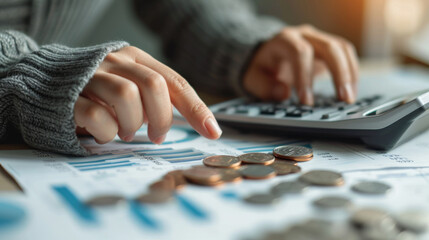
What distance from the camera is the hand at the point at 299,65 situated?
2.09ft

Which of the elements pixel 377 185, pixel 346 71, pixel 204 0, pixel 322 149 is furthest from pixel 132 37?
pixel 377 185

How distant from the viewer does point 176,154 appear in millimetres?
448

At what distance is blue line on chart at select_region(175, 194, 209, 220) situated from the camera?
0.98 ft

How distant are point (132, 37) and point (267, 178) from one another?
38.5 inches

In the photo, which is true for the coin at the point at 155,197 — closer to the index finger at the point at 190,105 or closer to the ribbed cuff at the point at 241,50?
the index finger at the point at 190,105

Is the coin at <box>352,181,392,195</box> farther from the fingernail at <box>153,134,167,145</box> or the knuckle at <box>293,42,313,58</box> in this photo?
the knuckle at <box>293,42,313,58</box>

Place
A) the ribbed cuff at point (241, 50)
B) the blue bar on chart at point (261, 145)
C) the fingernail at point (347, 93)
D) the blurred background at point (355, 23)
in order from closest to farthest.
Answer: the blue bar on chart at point (261, 145)
the fingernail at point (347, 93)
the ribbed cuff at point (241, 50)
the blurred background at point (355, 23)

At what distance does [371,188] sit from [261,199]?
9 cm

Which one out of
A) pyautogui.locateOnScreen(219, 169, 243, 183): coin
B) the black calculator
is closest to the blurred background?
the black calculator

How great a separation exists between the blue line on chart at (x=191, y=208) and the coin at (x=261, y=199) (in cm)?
3

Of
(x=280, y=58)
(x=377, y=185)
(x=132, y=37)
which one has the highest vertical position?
(x=132, y=37)

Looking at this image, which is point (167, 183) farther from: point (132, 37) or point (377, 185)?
point (132, 37)

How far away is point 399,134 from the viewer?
446 millimetres

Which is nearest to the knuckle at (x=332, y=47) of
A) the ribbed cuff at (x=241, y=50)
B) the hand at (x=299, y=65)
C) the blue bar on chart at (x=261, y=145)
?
the hand at (x=299, y=65)
